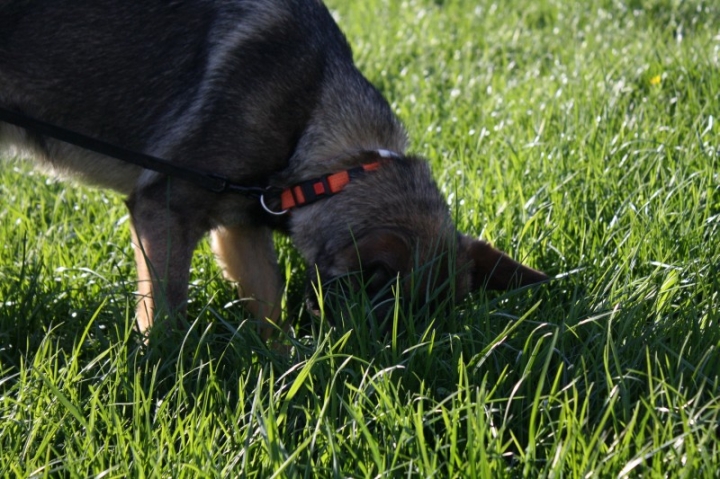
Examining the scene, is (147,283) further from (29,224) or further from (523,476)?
(523,476)

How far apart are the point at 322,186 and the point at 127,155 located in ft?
2.23

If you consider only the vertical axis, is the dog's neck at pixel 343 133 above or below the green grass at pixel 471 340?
above

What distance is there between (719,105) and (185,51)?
2.69 m

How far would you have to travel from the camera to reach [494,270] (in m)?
3.02

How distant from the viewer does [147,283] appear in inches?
129

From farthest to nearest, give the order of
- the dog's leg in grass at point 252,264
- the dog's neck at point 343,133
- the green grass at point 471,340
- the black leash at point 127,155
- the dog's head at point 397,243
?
the dog's leg in grass at point 252,264
the dog's neck at point 343,133
the black leash at point 127,155
the dog's head at point 397,243
the green grass at point 471,340

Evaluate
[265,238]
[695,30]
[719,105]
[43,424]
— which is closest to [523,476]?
[43,424]

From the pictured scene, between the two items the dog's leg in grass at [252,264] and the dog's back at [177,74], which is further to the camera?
the dog's leg in grass at [252,264]

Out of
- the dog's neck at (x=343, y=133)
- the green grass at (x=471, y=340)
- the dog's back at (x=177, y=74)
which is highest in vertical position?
the dog's back at (x=177, y=74)

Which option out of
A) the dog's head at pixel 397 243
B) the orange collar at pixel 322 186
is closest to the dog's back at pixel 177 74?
the orange collar at pixel 322 186

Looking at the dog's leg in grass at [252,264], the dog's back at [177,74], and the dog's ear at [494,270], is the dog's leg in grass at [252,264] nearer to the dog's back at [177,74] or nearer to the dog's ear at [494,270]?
the dog's back at [177,74]

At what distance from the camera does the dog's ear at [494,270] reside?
301 centimetres

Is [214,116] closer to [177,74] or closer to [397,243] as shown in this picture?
[177,74]

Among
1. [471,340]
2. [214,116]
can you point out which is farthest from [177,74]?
[471,340]
